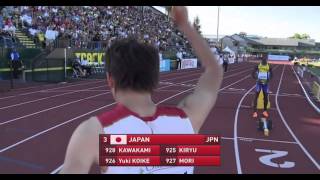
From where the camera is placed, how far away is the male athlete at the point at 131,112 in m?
1.84

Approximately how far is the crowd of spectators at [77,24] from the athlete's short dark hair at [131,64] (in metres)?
16.0

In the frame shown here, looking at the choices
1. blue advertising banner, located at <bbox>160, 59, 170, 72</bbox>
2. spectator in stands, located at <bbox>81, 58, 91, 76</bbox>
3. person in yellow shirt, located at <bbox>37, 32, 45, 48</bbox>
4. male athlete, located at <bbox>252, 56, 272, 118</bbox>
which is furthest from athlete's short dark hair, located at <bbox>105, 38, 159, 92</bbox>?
blue advertising banner, located at <bbox>160, 59, 170, 72</bbox>

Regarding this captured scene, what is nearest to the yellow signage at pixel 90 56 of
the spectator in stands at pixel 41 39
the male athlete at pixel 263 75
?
the spectator in stands at pixel 41 39

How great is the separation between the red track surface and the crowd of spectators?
14.2ft

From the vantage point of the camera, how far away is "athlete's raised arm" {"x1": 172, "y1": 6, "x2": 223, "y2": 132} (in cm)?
226

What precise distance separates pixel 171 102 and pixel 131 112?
15.4 m

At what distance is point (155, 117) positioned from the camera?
209cm

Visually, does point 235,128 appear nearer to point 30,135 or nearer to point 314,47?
point 30,135
